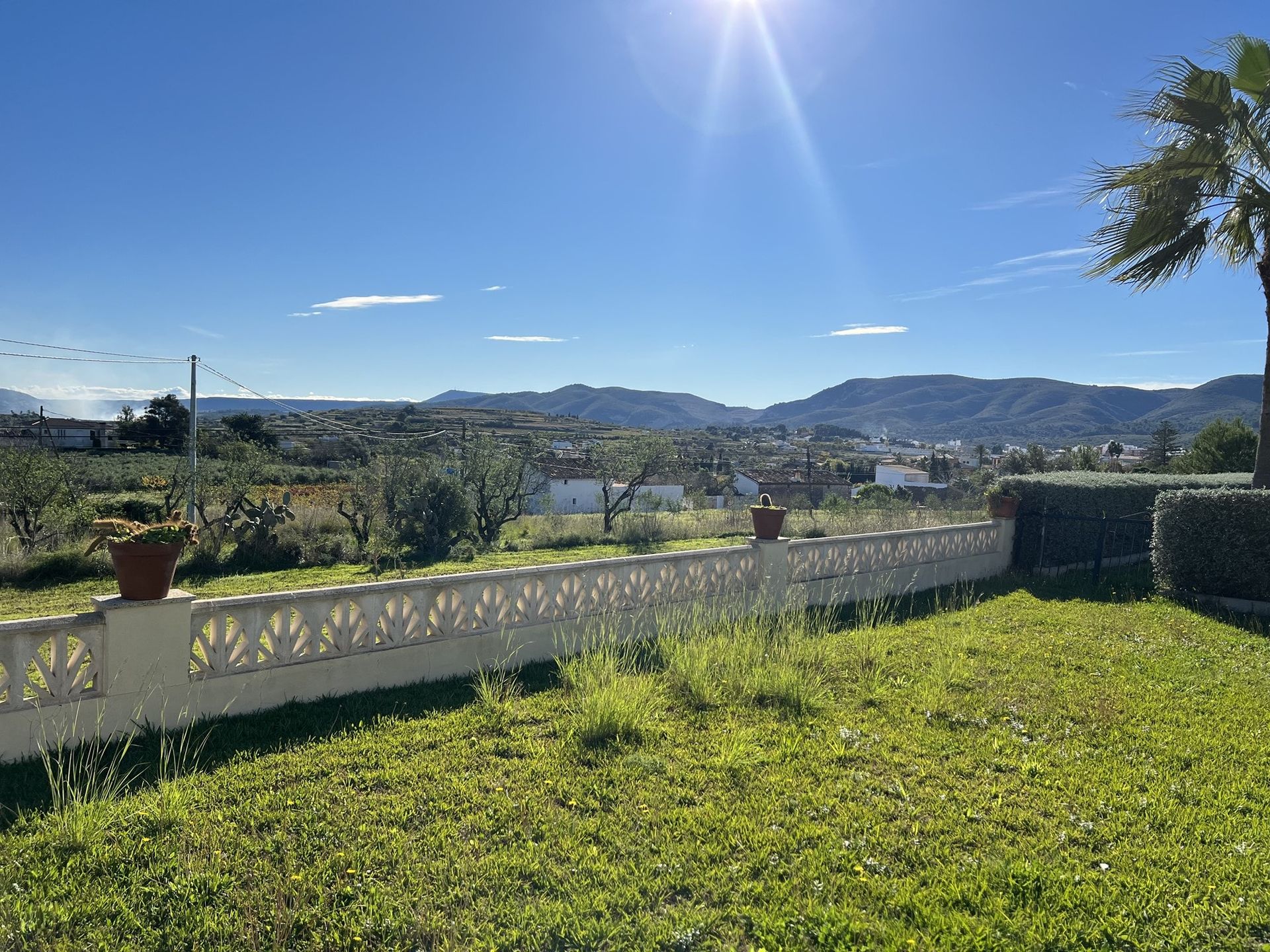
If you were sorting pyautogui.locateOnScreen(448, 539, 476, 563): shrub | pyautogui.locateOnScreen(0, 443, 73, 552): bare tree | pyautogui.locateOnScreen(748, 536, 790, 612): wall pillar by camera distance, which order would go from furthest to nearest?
pyautogui.locateOnScreen(448, 539, 476, 563): shrub, pyautogui.locateOnScreen(0, 443, 73, 552): bare tree, pyautogui.locateOnScreen(748, 536, 790, 612): wall pillar

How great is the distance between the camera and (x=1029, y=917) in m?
2.90

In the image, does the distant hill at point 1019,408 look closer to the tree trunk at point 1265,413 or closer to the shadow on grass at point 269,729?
the tree trunk at point 1265,413

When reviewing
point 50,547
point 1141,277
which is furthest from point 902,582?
point 50,547

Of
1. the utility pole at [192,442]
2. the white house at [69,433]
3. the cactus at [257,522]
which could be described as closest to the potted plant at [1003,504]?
the cactus at [257,522]

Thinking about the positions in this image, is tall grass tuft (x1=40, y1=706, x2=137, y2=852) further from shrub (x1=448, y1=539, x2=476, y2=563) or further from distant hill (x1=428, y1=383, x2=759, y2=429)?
distant hill (x1=428, y1=383, x2=759, y2=429)

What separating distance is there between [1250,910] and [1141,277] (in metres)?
9.90

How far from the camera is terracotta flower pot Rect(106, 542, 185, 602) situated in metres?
4.55

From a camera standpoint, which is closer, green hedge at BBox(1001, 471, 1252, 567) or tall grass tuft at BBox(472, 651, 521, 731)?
tall grass tuft at BBox(472, 651, 521, 731)

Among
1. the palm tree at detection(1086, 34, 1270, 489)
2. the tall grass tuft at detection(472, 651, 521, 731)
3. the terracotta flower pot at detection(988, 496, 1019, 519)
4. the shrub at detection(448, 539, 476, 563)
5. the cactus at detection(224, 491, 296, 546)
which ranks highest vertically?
the palm tree at detection(1086, 34, 1270, 489)

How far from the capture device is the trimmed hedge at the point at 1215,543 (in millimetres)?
8977

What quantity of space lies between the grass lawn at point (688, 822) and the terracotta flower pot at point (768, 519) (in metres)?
2.75

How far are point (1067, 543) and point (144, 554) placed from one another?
1278cm

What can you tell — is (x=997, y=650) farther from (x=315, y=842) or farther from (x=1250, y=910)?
(x=315, y=842)

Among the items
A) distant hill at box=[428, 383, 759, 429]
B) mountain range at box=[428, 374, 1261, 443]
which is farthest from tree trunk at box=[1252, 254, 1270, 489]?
distant hill at box=[428, 383, 759, 429]
